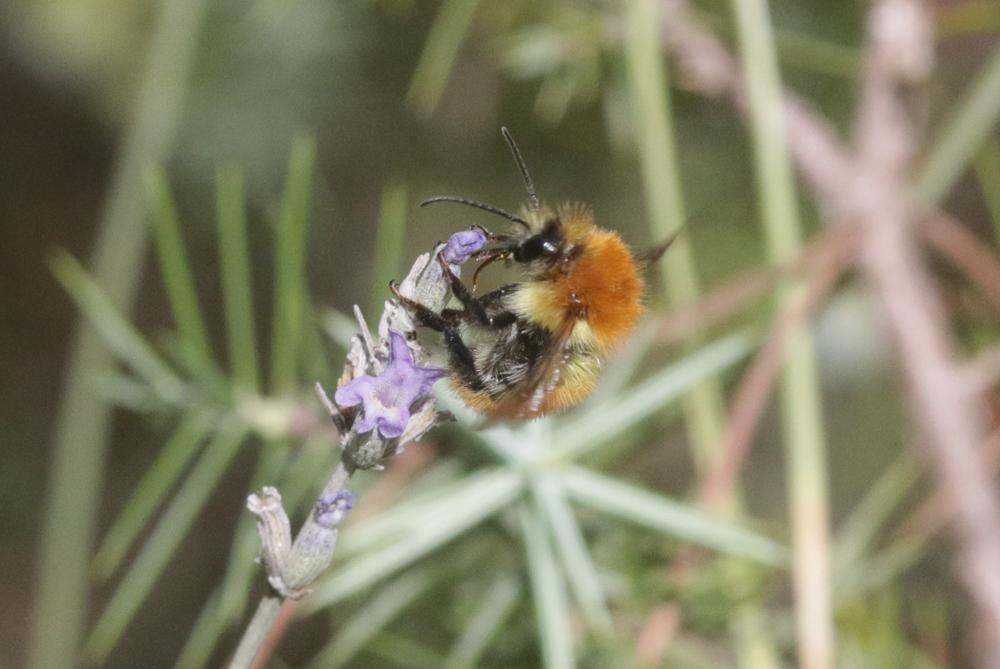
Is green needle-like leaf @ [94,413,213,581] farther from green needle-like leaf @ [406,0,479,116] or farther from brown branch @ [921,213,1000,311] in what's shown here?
brown branch @ [921,213,1000,311]

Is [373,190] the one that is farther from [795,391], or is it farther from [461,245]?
[461,245]

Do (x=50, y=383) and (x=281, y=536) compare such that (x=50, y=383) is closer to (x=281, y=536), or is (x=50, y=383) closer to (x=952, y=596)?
(x=952, y=596)

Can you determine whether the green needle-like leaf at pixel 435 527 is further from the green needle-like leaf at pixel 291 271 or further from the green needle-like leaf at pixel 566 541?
the green needle-like leaf at pixel 291 271

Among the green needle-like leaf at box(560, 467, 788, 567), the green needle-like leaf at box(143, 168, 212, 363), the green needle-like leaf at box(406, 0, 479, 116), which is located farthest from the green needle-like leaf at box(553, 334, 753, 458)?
the green needle-like leaf at box(406, 0, 479, 116)

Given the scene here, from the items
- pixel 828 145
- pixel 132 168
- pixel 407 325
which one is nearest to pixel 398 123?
pixel 132 168

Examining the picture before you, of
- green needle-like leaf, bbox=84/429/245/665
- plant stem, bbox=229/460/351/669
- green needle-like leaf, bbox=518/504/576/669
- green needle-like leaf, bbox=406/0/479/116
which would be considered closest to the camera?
plant stem, bbox=229/460/351/669

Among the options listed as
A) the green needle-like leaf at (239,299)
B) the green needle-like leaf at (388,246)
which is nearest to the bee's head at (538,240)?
the green needle-like leaf at (388,246)
